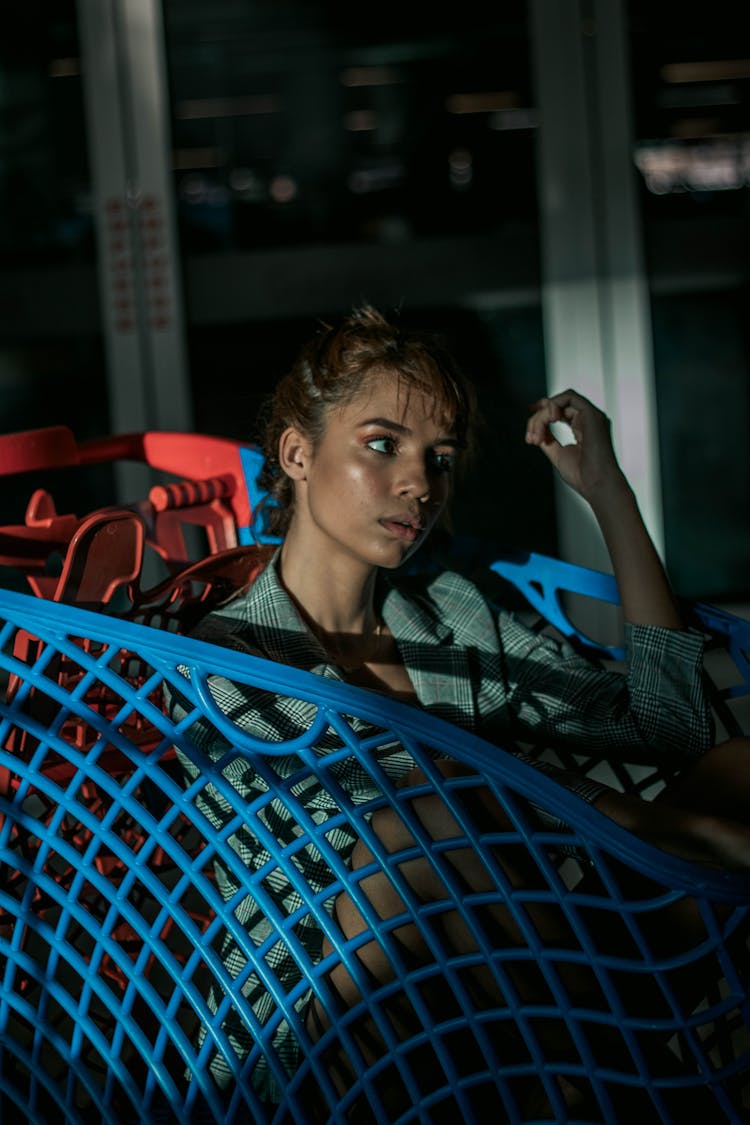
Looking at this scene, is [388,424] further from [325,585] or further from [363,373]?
[325,585]

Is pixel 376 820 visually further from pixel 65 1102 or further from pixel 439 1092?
pixel 65 1102

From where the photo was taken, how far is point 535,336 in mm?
3707

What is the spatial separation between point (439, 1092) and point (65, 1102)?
440mm

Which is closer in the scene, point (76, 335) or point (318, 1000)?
point (318, 1000)

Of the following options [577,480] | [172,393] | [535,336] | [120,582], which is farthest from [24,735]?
[535,336]

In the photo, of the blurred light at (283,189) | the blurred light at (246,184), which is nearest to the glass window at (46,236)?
the blurred light at (246,184)

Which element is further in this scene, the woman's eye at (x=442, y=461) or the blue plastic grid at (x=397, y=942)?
the woman's eye at (x=442, y=461)

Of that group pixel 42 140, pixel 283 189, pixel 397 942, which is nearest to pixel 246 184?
pixel 283 189

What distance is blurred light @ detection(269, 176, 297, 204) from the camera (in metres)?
3.61

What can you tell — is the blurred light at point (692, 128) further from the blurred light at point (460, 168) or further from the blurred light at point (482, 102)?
the blurred light at point (460, 168)

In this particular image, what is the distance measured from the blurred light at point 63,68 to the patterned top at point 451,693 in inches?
89.6

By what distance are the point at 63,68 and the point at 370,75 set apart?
862 mm

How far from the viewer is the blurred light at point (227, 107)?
3523mm

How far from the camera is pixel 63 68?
11.5 feet
